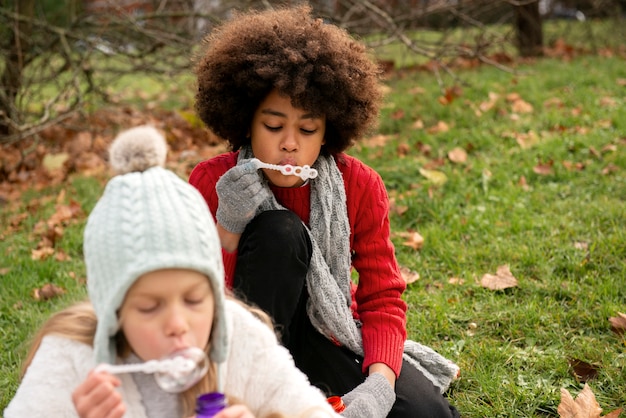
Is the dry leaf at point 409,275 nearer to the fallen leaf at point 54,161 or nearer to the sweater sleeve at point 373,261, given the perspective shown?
the sweater sleeve at point 373,261

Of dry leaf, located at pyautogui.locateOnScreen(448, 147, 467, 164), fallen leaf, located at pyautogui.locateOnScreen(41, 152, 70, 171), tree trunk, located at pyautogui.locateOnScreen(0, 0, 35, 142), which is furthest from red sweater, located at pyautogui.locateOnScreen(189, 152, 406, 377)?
tree trunk, located at pyautogui.locateOnScreen(0, 0, 35, 142)

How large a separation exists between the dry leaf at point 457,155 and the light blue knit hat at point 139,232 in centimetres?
312

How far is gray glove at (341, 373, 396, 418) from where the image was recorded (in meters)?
1.92

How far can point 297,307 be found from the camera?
213 cm

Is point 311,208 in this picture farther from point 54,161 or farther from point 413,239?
point 54,161

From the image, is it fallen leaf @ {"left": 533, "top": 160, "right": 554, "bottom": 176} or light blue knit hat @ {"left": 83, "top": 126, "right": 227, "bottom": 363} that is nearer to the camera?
light blue knit hat @ {"left": 83, "top": 126, "right": 227, "bottom": 363}

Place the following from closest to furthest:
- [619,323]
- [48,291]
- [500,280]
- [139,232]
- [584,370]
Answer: [139,232]
[584,370]
[619,323]
[500,280]
[48,291]

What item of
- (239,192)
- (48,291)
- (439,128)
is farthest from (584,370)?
(439,128)

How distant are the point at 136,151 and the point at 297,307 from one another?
2.91ft

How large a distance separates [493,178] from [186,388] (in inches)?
113

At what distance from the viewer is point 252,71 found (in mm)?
2125

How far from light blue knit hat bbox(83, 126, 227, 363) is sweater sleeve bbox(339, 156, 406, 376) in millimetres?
851

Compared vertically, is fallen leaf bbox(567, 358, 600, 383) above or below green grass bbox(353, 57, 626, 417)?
below

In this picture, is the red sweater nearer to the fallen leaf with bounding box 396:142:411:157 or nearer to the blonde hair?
the blonde hair
